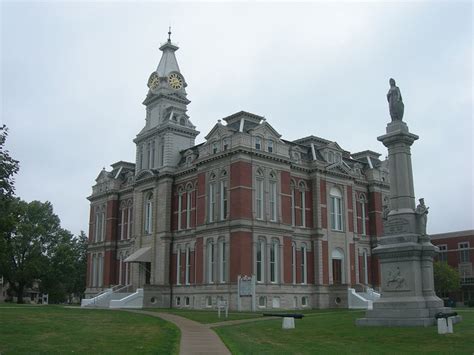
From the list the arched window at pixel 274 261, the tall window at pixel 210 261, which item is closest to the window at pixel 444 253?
the arched window at pixel 274 261

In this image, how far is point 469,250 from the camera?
3469 inches

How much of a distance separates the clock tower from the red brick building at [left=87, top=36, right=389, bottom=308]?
0.43 feet

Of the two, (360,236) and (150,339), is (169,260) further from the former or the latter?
(150,339)

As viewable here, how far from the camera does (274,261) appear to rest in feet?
172

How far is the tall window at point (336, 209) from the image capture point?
197 feet

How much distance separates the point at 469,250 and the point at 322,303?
4361 cm

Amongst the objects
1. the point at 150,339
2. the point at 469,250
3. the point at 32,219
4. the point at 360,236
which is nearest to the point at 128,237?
the point at 32,219

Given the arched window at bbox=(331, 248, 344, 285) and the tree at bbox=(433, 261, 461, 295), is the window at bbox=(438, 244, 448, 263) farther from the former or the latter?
the arched window at bbox=(331, 248, 344, 285)

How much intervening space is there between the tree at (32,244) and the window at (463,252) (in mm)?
63217

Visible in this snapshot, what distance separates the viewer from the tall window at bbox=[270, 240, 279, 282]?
52250mm

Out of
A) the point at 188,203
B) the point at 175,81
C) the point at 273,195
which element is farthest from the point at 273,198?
the point at 175,81

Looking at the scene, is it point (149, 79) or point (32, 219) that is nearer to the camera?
point (149, 79)

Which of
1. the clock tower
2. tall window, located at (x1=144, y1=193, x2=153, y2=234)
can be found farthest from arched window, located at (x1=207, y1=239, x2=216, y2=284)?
the clock tower

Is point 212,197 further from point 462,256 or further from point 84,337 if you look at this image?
point 462,256
